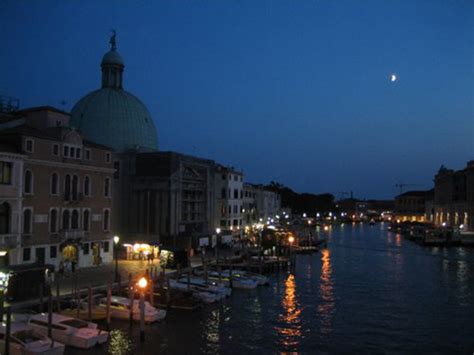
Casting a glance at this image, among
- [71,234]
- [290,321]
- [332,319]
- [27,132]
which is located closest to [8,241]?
[71,234]

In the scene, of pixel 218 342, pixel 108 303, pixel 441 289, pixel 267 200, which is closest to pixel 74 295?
pixel 108 303

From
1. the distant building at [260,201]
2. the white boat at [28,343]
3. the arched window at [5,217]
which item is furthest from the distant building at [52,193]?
the distant building at [260,201]

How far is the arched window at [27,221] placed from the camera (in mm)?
38312

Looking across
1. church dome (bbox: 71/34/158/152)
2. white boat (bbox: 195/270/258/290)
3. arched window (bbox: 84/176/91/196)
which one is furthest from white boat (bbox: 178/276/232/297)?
church dome (bbox: 71/34/158/152)

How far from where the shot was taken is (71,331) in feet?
86.4

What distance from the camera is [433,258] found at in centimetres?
7494

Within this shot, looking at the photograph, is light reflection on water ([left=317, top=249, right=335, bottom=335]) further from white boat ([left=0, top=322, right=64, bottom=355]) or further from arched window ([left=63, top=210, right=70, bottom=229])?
arched window ([left=63, top=210, right=70, bottom=229])

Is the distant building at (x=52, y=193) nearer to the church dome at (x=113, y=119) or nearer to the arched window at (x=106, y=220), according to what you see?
the arched window at (x=106, y=220)

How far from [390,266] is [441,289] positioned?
16616 millimetres

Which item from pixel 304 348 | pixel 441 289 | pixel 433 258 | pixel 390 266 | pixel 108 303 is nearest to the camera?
pixel 304 348

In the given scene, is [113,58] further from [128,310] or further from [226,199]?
[128,310]

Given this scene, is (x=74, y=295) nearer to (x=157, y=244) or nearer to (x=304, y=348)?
(x=304, y=348)

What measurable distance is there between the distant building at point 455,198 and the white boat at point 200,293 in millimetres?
99234

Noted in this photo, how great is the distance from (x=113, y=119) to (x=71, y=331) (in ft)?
138
